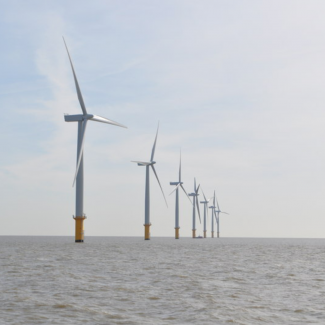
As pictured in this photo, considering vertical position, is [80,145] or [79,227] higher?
[80,145]

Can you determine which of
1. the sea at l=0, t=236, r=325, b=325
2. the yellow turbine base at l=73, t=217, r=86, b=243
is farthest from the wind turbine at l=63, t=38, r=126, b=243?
the sea at l=0, t=236, r=325, b=325

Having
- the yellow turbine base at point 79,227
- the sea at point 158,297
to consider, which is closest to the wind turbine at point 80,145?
the yellow turbine base at point 79,227

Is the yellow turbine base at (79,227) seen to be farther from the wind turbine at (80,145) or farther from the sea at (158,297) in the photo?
the sea at (158,297)

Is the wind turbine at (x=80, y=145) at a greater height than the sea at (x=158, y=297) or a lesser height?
greater

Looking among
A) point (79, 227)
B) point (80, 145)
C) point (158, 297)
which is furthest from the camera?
point (79, 227)

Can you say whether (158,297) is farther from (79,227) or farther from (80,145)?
(79,227)

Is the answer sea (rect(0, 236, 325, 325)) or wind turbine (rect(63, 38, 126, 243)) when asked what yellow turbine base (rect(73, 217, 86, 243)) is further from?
sea (rect(0, 236, 325, 325))

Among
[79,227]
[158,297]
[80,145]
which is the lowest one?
[158,297]

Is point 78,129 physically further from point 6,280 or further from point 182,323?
point 182,323

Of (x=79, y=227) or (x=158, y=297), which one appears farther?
(x=79, y=227)

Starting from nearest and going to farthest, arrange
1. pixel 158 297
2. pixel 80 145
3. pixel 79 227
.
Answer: pixel 158 297, pixel 80 145, pixel 79 227

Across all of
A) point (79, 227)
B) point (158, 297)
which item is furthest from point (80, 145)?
point (158, 297)

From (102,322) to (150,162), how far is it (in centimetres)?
12251

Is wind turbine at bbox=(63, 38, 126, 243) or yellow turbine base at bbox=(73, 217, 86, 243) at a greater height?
wind turbine at bbox=(63, 38, 126, 243)
